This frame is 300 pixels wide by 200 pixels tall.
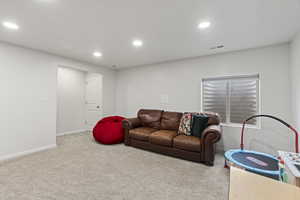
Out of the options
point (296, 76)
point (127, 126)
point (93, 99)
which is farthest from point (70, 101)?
point (296, 76)

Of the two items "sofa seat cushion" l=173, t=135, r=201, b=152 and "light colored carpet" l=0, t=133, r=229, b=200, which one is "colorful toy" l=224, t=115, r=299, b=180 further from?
"sofa seat cushion" l=173, t=135, r=201, b=152

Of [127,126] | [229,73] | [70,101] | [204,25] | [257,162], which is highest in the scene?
[204,25]

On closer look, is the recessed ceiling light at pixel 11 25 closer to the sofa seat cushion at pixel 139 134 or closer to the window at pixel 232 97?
the sofa seat cushion at pixel 139 134

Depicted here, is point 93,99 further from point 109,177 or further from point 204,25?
point 204,25

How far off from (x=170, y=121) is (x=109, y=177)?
2.06 metres

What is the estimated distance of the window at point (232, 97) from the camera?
3135 millimetres

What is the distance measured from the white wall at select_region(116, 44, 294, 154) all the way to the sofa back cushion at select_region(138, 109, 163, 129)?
0.37m

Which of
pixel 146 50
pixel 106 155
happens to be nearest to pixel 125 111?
pixel 106 155

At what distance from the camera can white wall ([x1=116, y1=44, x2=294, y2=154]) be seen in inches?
109

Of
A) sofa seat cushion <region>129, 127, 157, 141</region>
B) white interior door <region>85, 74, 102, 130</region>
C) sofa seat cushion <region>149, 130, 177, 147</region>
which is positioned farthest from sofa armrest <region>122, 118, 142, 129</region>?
white interior door <region>85, 74, 102, 130</region>

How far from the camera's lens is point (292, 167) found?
1.21 metres

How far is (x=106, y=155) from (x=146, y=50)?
2.62m

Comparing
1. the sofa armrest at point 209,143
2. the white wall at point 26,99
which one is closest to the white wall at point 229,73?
the sofa armrest at point 209,143

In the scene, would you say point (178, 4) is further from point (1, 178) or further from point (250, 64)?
point (1, 178)
